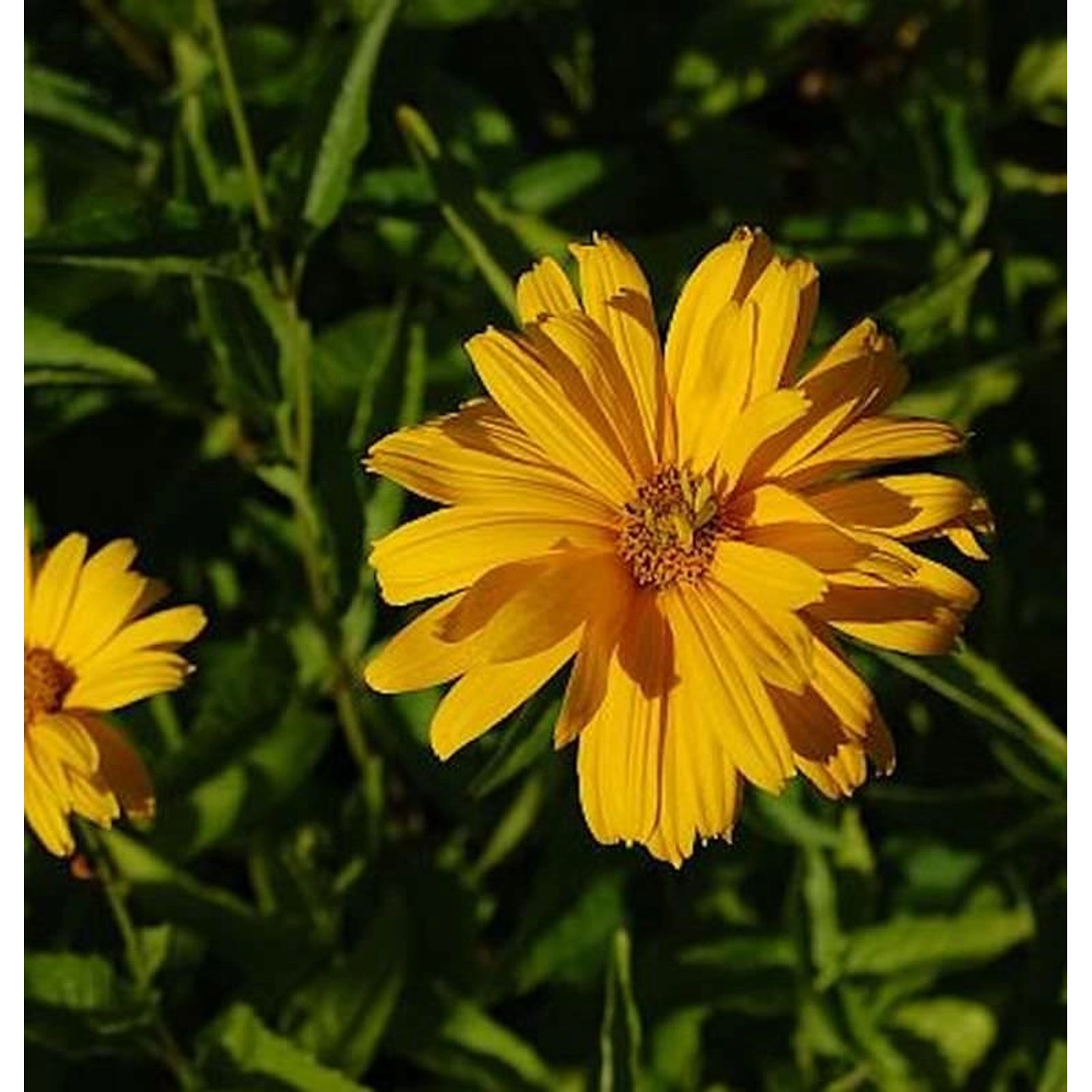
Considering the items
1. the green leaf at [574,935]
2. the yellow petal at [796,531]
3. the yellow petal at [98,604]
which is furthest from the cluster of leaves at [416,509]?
the yellow petal at [796,531]

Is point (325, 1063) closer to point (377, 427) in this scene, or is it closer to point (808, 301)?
point (377, 427)

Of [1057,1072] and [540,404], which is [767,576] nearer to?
[540,404]

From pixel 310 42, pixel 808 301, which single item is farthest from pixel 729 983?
pixel 310 42

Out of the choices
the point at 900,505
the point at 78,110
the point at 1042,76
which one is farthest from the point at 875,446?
the point at 1042,76

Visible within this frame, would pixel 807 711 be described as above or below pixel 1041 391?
below

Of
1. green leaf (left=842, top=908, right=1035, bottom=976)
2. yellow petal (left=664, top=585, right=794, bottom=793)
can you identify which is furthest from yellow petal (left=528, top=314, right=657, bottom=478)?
green leaf (left=842, top=908, right=1035, bottom=976)

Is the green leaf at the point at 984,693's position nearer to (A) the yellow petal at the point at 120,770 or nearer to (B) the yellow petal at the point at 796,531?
(B) the yellow petal at the point at 796,531
